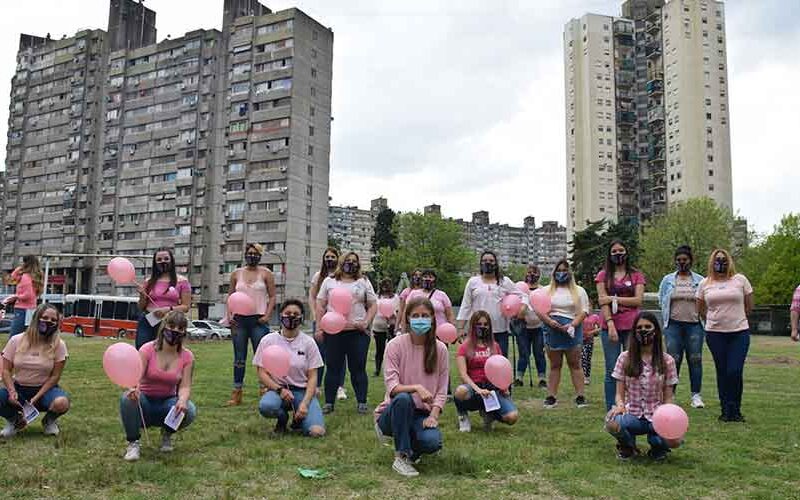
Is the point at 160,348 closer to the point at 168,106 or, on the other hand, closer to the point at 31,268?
the point at 31,268

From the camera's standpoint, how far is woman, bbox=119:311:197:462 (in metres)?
5.95

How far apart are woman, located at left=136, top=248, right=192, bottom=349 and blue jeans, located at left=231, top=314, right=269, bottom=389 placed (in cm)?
88

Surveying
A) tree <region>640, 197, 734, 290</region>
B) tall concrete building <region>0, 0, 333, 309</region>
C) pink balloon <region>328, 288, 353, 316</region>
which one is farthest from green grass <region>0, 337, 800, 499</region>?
tall concrete building <region>0, 0, 333, 309</region>

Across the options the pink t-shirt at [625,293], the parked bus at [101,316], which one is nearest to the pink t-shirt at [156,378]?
the pink t-shirt at [625,293]

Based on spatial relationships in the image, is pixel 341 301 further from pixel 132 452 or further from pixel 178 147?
pixel 178 147

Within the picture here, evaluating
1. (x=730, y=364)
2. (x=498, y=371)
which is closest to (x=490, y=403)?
(x=498, y=371)

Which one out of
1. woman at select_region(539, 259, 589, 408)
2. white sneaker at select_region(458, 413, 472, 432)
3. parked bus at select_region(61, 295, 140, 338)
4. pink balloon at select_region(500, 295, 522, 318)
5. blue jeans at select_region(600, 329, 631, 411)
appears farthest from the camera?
parked bus at select_region(61, 295, 140, 338)

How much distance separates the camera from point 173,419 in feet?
19.3

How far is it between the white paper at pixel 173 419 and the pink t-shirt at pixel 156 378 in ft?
0.89

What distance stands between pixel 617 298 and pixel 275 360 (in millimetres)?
4226

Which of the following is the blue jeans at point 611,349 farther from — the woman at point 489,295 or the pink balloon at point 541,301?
the woman at point 489,295

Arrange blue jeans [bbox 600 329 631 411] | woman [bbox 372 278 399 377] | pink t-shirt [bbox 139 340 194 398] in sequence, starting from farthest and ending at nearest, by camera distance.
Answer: woman [bbox 372 278 399 377], blue jeans [bbox 600 329 631 411], pink t-shirt [bbox 139 340 194 398]

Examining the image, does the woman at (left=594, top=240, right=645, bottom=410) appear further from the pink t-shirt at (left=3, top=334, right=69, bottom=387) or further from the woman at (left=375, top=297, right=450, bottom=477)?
the pink t-shirt at (left=3, top=334, right=69, bottom=387)

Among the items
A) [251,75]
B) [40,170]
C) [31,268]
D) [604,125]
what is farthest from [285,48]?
[31,268]
